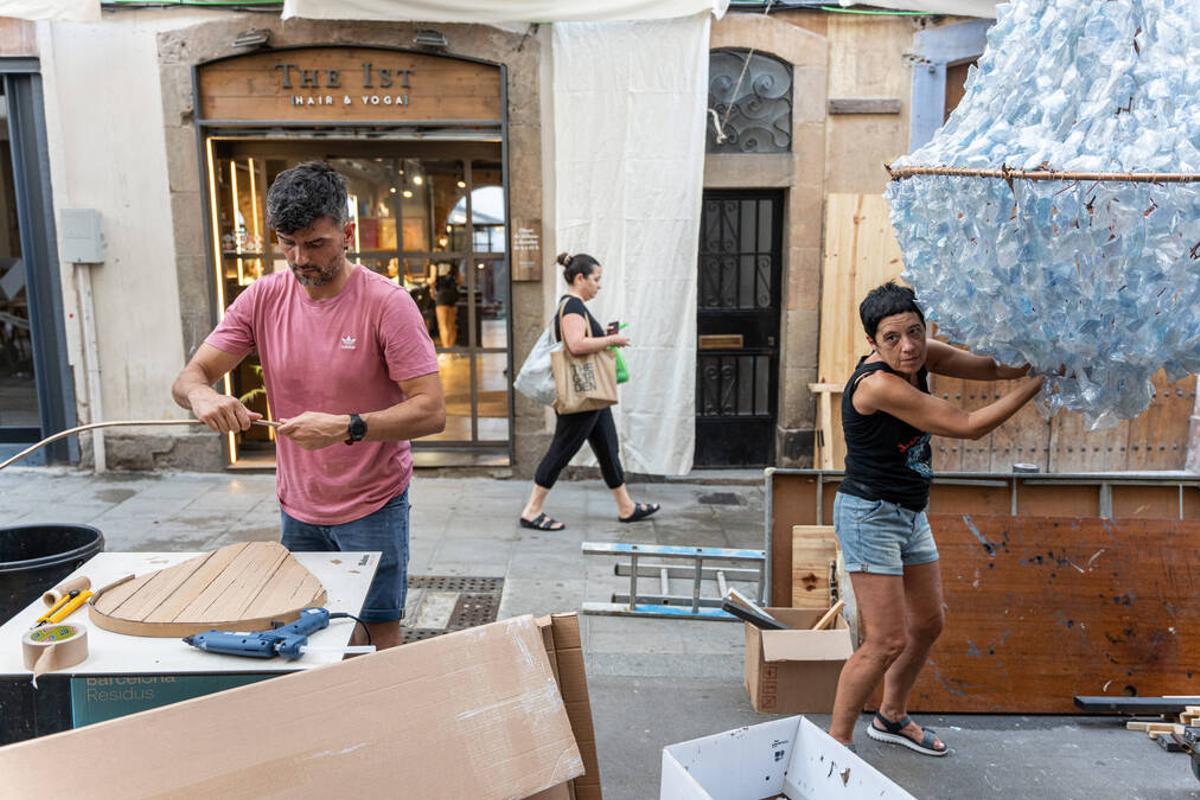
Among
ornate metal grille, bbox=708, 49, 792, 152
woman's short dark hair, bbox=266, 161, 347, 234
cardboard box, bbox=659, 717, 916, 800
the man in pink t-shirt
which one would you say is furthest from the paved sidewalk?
ornate metal grille, bbox=708, 49, 792, 152

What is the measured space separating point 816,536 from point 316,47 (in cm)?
529

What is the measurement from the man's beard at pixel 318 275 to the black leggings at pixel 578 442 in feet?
10.4

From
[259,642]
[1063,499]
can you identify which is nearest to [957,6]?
[1063,499]

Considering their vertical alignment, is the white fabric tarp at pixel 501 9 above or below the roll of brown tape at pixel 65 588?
above

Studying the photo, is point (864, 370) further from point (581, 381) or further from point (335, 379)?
point (581, 381)

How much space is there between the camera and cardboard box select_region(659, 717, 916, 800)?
212 cm

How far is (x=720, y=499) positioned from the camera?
6.76 meters

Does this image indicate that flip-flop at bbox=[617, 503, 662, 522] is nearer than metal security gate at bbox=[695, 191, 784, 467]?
Yes

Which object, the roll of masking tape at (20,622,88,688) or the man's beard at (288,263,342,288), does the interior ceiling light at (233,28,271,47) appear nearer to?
the man's beard at (288,263,342,288)

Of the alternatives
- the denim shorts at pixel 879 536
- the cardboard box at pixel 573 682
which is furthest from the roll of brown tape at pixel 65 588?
the denim shorts at pixel 879 536

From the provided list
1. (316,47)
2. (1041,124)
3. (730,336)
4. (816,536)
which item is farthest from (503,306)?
(1041,124)

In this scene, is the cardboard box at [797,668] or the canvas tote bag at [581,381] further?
the canvas tote bag at [581,381]

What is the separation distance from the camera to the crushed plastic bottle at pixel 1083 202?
1.85 meters

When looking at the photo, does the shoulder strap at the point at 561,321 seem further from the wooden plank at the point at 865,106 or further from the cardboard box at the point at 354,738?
the cardboard box at the point at 354,738
